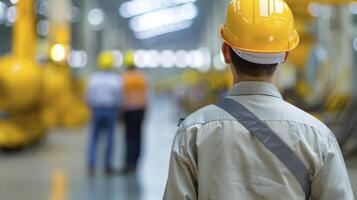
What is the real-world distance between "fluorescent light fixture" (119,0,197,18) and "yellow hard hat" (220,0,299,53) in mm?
31813

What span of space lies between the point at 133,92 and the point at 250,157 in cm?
627

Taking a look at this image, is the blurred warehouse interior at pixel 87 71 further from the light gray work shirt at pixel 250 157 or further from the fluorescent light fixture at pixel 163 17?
the fluorescent light fixture at pixel 163 17

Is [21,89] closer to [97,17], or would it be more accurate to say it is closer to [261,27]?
[261,27]

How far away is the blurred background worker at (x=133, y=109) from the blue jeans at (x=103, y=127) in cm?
24

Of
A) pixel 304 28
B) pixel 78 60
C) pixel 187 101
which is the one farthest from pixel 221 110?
pixel 78 60

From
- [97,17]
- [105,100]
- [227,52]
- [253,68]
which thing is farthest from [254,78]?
[97,17]

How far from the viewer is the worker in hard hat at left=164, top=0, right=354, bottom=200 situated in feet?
5.90

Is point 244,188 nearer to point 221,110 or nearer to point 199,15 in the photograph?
point 221,110

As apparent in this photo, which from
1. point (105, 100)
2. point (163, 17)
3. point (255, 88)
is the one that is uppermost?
point (163, 17)

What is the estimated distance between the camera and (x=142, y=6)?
3756 centimetres

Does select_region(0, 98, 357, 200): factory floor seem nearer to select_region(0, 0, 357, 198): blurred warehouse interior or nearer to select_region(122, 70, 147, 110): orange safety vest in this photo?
select_region(0, 0, 357, 198): blurred warehouse interior

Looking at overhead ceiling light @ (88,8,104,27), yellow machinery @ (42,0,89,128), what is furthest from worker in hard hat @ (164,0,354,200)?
overhead ceiling light @ (88,8,104,27)

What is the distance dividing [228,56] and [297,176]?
479 millimetres

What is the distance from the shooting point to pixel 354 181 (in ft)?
23.5
